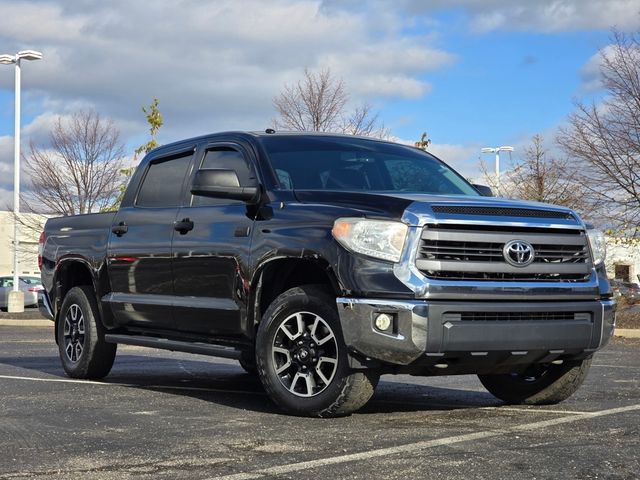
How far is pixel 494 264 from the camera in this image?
6.28 metres

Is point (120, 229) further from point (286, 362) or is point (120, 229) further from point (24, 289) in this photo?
point (24, 289)

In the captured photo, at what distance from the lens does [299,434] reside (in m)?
5.81

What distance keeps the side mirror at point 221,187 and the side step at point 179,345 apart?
108 cm

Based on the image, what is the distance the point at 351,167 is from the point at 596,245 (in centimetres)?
182

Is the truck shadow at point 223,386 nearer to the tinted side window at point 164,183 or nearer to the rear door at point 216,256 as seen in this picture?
the rear door at point 216,256

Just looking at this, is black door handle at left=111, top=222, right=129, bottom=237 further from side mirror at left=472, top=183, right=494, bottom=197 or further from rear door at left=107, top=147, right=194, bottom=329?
side mirror at left=472, top=183, right=494, bottom=197

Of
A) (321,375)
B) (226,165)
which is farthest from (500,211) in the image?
(226,165)

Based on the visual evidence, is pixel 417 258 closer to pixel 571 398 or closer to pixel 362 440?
pixel 362 440

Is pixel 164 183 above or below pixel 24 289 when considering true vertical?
above

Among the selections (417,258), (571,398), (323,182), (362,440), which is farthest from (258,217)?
(571,398)

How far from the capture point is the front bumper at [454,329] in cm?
601

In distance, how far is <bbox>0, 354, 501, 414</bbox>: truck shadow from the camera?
743 cm

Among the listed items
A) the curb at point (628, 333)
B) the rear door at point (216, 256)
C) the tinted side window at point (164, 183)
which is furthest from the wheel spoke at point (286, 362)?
the curb at point (628, 333)

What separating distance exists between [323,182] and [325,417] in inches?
68.6
